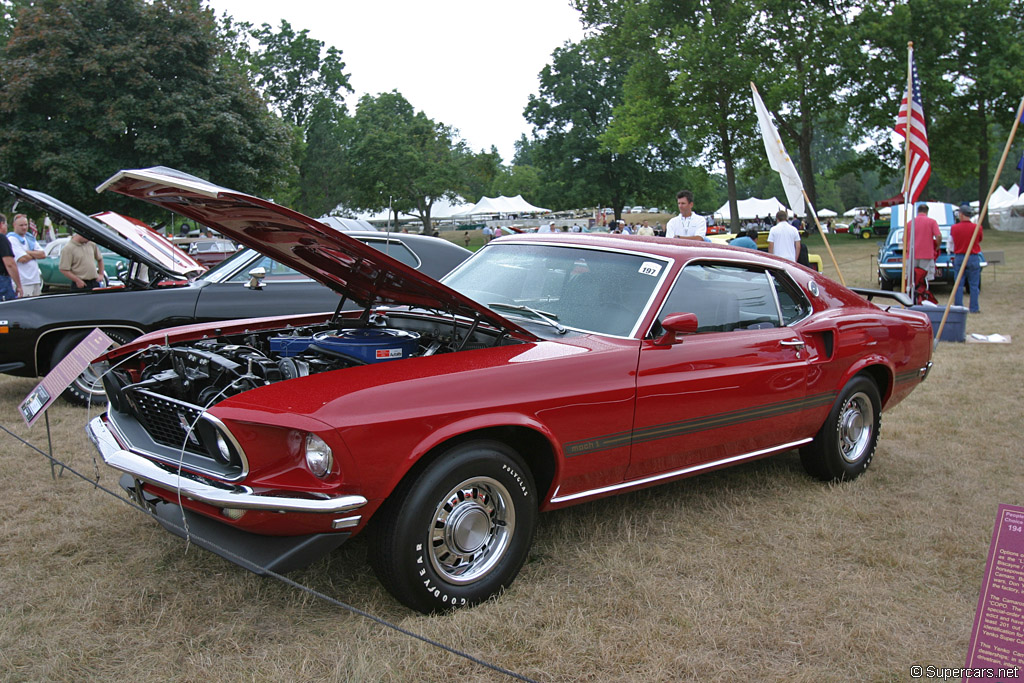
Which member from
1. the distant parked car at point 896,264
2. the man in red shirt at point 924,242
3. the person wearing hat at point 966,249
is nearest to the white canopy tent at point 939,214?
the distant parked car at point 896,264

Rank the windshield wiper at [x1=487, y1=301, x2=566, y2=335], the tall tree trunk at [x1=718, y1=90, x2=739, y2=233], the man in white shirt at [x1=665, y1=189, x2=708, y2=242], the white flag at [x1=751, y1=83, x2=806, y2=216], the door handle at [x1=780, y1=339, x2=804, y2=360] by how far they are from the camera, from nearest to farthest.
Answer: the windshield wiper at [x1=487, y1=301, x2=566, y2=335]
the door handle at [x1=780, y1=339, x2=804, y2=360]
the man in white shirt at [x1=665, y1=189, x2=708, y2=242]
the white flag at [x1=751, y1=83, x2=806, y2=216]
the tall tree trunk at [x1=718, y1=90, x2=739, y2=233]

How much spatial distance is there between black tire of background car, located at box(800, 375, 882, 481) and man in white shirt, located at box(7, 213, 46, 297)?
10.1 m

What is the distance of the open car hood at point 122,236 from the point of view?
634cm

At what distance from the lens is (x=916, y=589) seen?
349 centimetres

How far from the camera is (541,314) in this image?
13.0ft

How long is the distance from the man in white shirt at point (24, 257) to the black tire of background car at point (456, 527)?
31.6 ft

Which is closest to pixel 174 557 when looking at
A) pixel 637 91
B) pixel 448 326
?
pixel 448 326

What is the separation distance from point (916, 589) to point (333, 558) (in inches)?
105

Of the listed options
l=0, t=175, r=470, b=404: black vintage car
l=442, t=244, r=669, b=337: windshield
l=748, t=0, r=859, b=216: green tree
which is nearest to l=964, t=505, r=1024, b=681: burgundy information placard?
l=442, t=244, r=669, b=337: windshield

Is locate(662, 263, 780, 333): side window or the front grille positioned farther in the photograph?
locate(662, 263, 780, 333): side window

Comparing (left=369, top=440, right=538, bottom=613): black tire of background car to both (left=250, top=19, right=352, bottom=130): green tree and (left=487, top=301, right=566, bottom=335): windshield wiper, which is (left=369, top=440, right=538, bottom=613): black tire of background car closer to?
(left=487, top=301, right=566, bottom=335): windshield wiper

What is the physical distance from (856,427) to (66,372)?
4.71 m

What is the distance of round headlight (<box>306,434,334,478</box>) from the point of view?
2.79 m

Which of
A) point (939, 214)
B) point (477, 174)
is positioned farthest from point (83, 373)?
point (477, 174)
